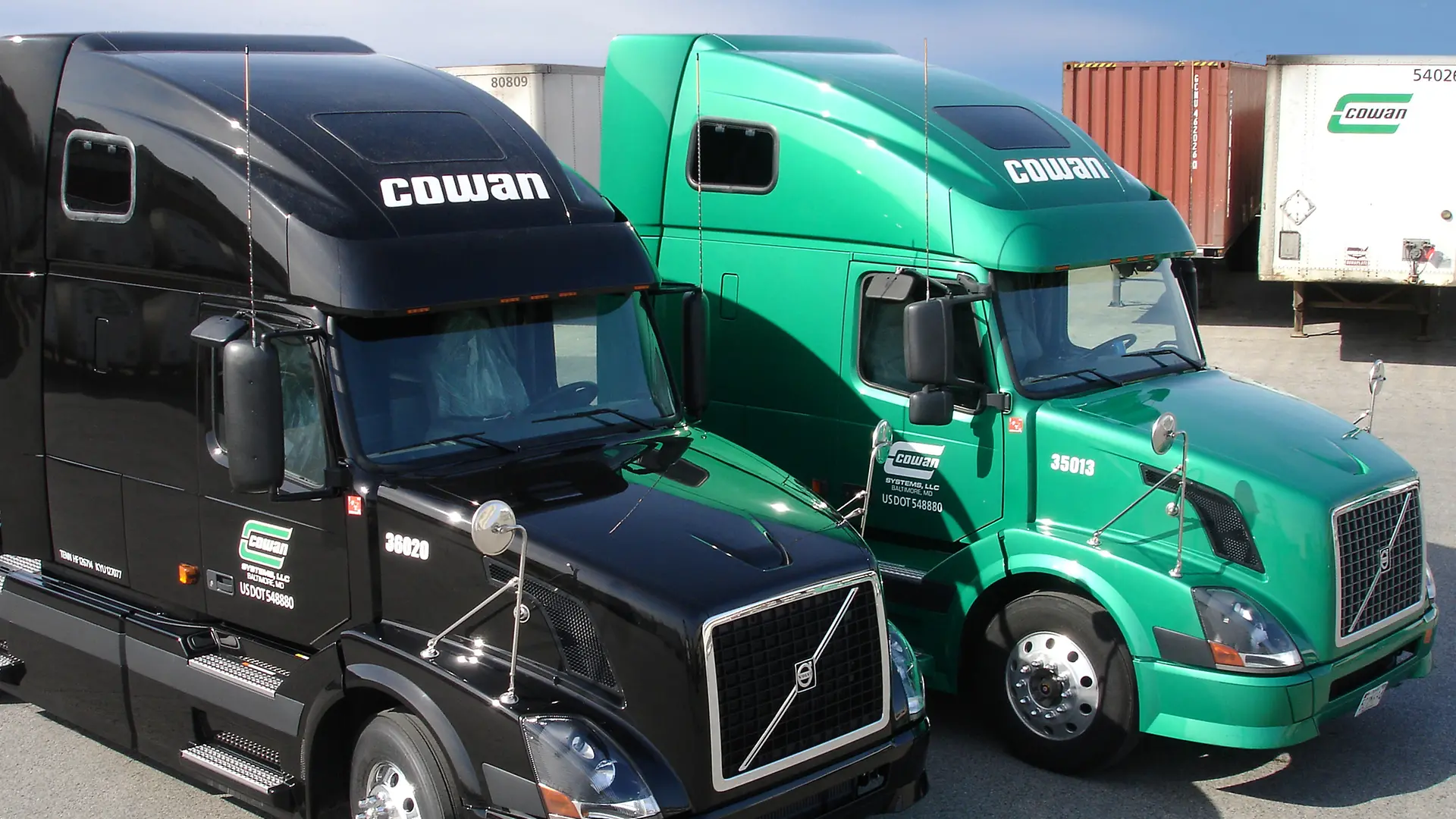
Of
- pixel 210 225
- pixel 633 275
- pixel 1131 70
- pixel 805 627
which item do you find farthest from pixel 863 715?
pixel 1131 70

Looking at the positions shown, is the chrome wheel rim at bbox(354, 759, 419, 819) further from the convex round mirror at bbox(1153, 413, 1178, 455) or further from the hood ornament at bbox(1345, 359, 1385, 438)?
the hood ornament at bbox(1345, 359, 1385, 438)

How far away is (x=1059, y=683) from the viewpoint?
672cm

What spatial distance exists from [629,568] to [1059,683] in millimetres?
2742

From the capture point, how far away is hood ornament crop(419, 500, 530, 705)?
4.57m

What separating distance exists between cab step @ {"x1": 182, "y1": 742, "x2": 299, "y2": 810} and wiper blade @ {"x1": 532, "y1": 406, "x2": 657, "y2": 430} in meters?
1.79

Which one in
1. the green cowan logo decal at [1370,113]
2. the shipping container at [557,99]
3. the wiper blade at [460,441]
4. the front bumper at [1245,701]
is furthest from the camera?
the shipping container at [557,99]

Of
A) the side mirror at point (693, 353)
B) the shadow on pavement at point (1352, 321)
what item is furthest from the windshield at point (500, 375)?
the shadow on pavement at point (1352, 321)

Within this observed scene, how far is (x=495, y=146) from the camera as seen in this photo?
6.37 metres

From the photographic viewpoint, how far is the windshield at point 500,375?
18.2ft

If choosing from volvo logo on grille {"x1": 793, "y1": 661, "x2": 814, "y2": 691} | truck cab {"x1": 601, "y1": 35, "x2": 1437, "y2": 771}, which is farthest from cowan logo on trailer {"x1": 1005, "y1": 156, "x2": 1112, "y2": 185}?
volvo logo on grille {"x1": 793, "y1": 661, "x2": 814, "y2": 691}

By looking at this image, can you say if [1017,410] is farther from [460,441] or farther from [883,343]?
[460,441]

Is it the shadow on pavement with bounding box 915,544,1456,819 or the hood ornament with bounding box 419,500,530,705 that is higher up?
the hood ornament with bounding box 419,500,530,705

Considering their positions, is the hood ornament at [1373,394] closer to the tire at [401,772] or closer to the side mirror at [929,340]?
the side mirror at [929,340]

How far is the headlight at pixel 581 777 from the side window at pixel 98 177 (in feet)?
11.0
